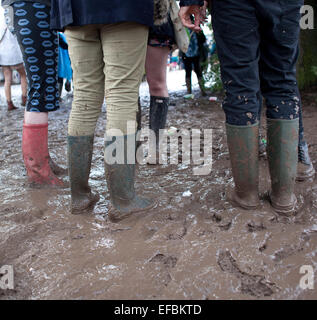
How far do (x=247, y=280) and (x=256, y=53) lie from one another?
100 centimetres

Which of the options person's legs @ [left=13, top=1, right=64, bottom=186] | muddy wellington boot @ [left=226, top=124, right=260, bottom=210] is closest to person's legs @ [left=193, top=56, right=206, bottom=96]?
person's legs @ [left=13, top=1, right=64, bottom=186]

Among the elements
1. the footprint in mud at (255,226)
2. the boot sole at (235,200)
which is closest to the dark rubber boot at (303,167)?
the boot sole at (235,200)

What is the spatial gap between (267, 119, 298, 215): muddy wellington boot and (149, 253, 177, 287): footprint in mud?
24.8 inches

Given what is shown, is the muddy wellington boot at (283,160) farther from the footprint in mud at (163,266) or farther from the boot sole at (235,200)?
the footprint in mud at (163,266)

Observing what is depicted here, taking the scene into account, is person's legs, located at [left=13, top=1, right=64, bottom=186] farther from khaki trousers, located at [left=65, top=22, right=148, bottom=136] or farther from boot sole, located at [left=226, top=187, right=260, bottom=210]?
boot sole, located at [left=226, top=187, right=260, bottom=210]

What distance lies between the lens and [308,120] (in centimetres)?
335

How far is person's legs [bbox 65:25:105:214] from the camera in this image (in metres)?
1.53

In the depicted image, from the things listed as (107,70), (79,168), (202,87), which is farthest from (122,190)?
(202,87)

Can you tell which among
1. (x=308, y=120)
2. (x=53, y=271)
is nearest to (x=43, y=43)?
(x=53, y=271)

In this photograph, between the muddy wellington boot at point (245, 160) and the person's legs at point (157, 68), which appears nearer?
the muddy wellington boot at point (245, 160)

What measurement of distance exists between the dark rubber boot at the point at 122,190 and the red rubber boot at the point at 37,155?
2.12 feet

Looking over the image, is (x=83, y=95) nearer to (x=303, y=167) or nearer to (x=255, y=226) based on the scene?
(x=255, y=226)

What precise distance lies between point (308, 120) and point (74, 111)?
2.64 metres

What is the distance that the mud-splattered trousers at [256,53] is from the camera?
1.42 m
